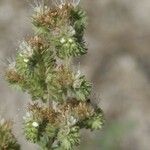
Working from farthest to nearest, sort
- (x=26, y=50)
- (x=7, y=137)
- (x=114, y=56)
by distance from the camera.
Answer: (x=114, y=56) → (x=26, y=50) → (x=7, y=137)

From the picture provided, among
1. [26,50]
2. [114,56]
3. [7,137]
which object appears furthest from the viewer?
[114,56]

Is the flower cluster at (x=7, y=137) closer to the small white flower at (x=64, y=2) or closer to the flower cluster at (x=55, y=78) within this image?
the flower cluster at (x=55, y=78)

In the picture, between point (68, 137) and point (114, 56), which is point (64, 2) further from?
point (114, 56)

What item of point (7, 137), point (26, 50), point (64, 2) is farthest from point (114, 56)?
point (7, 137)

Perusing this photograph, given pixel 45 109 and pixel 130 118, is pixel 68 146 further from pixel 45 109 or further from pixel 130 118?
pixel 130 118

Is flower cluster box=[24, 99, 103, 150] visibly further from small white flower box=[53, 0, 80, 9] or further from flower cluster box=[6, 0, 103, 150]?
small white flower box=[53, 0, 80, 9]

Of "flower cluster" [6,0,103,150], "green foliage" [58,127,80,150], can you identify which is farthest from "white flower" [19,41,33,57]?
"green foliage" [58,127,80,150]
